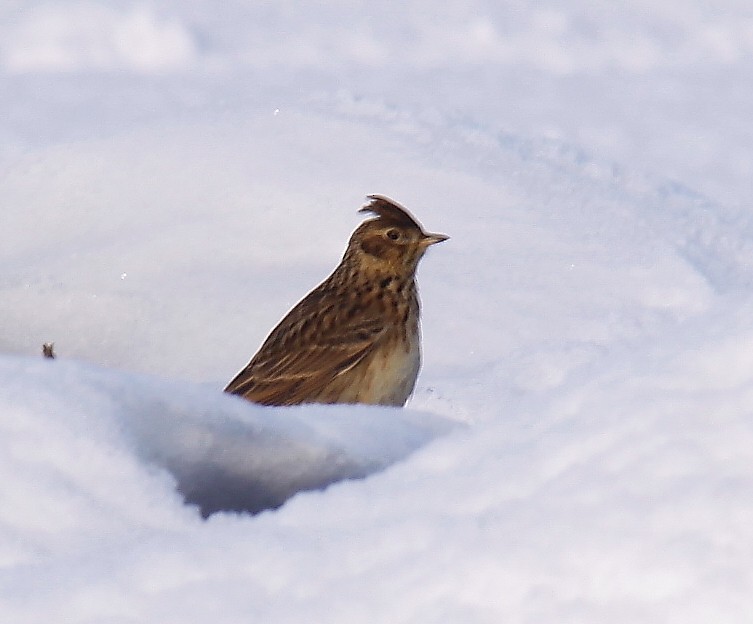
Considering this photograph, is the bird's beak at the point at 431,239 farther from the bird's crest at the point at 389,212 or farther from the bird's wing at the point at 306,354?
the bird's wing at the point at 306,354

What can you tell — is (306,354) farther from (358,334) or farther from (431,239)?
(431,239)

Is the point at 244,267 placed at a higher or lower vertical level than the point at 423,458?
higher

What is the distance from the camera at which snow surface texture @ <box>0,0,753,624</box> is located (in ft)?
7.41

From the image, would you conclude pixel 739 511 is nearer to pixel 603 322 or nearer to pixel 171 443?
pixel 171 443

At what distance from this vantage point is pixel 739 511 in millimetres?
2154

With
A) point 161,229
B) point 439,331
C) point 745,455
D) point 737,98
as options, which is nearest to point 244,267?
point 161,229

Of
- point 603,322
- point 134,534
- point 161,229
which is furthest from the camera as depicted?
point 161,229

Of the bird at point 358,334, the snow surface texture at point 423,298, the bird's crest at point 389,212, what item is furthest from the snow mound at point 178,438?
the bird's crest at point 389,212

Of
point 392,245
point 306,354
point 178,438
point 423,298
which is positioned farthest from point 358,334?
point 178,438

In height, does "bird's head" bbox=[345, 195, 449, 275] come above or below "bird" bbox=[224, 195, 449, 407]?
above

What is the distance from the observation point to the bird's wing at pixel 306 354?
520cm

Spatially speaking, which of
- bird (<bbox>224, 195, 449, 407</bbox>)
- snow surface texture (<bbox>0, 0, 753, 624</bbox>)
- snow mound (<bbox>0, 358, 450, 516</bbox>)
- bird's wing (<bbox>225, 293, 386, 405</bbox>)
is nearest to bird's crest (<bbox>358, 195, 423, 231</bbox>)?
bird (<bbox>224, 195, 449, 407</bbox>)

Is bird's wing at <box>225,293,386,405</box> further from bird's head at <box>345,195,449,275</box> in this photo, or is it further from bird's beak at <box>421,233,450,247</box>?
bird's beak at <box>421,233,450,247</box>

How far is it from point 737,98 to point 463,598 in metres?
8.12
